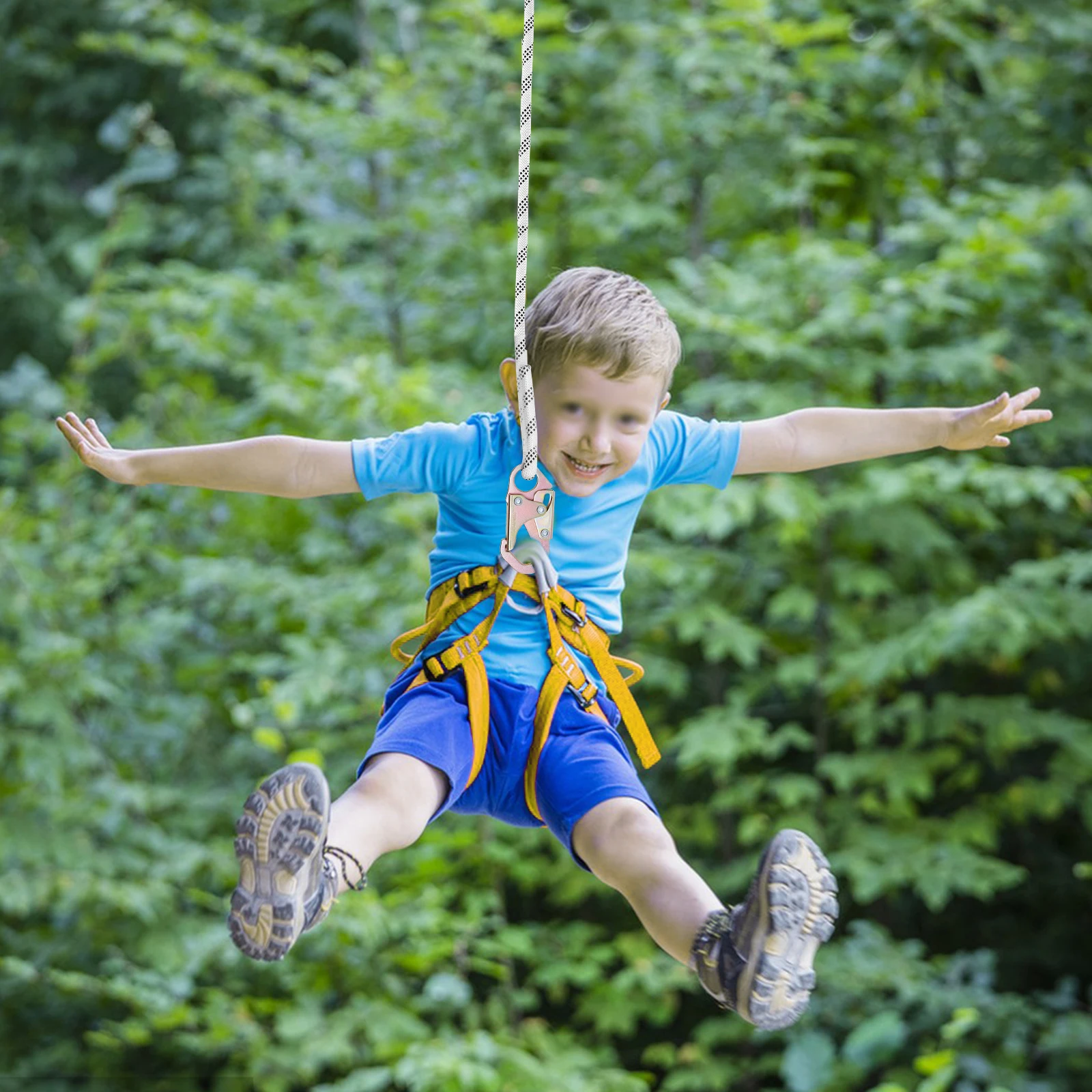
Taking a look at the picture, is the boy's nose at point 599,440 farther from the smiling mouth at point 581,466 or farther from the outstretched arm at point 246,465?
the outstretched arm at point 246,465

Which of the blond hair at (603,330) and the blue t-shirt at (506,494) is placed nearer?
the blond hair at (603,330)

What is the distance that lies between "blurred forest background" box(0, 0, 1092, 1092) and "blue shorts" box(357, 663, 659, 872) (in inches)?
70.1

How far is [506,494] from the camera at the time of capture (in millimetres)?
1760

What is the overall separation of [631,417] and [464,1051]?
2306 mm

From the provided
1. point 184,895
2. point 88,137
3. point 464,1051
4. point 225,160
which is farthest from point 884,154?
point 88,137

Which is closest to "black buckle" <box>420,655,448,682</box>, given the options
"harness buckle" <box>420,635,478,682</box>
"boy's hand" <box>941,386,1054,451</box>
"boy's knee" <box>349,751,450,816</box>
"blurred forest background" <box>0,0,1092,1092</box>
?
"harness buckle" <box>420,635,478,682</box>

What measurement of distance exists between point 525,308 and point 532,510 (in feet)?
0.77

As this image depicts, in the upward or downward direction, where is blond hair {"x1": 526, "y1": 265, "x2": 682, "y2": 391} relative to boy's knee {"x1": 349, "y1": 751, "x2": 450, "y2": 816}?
upward

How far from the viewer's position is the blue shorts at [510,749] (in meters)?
1.68

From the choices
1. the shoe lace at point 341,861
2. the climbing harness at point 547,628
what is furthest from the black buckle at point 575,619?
the shoe lace at point 341,861

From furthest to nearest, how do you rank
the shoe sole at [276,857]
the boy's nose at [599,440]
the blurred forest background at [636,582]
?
1. the blurred forest background at [636,582]
2. the boy's nose at [599,440]
3. the shoe sole at [276,857]

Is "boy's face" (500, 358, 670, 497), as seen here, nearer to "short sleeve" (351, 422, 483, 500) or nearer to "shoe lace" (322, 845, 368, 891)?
"short sleeve" (351, 422, 483, 500)

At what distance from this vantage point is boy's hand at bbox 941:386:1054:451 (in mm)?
1734

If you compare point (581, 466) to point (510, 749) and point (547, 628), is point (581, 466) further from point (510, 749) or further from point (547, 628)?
point (510, 749)
